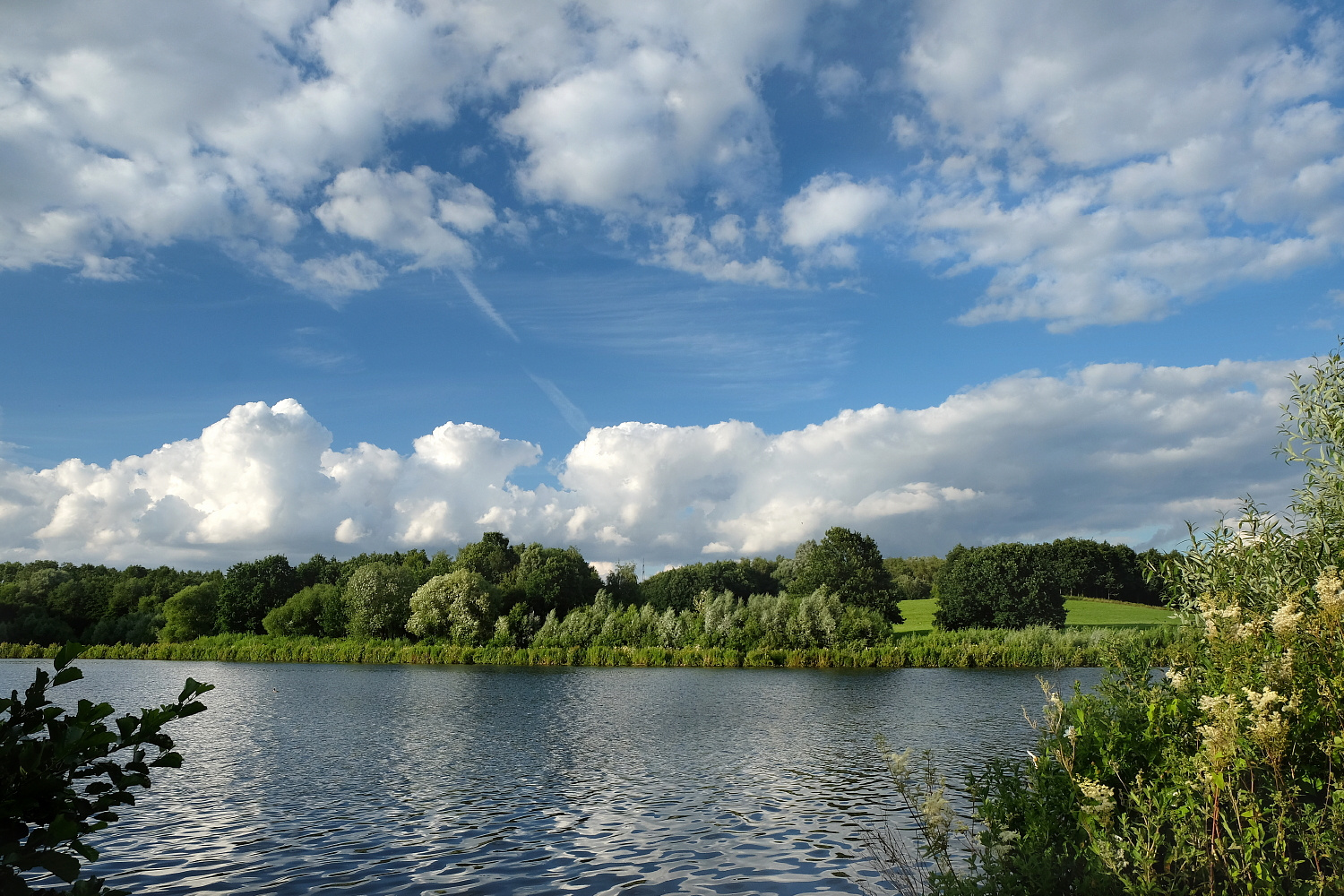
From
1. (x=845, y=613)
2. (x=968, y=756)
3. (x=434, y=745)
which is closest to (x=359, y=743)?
(x=434, y=745)

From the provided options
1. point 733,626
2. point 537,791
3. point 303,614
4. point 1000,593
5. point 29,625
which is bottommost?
point 537,791

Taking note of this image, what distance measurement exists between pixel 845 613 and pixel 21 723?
7192cm

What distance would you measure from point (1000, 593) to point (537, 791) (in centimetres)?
7515

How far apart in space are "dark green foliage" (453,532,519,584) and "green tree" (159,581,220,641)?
3107 centimetres

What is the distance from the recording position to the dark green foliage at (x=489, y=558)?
121562 mm

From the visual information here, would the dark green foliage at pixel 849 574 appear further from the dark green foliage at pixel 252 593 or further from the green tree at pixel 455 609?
the dark green foliage at pixel 252 593

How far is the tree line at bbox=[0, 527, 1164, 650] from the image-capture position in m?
75.8

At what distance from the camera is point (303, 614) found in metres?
96.9

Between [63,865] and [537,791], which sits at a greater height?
[63,865]

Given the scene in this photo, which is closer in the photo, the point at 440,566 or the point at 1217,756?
the point at 1217,756

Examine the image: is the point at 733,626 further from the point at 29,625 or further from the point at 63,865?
the point at 29,625

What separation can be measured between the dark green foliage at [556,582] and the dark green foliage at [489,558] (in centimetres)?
1541

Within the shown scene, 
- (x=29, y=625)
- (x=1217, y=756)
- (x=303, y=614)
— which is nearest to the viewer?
(x=1217, y=756)

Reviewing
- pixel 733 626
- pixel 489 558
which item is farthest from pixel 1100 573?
pixel 489 558
